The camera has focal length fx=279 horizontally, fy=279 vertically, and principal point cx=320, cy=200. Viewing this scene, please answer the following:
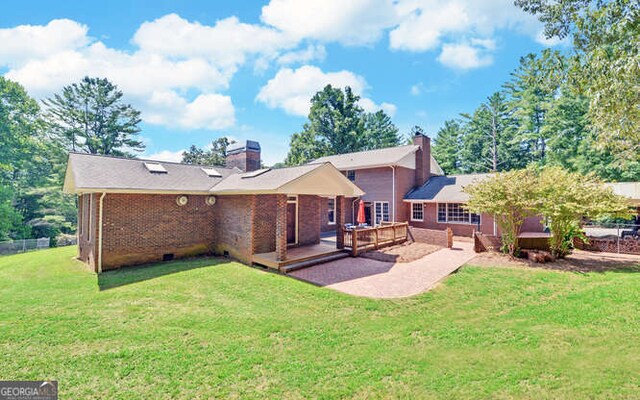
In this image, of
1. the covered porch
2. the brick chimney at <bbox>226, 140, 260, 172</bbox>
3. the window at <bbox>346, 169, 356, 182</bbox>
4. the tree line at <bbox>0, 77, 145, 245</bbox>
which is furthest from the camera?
the tree line at <bbox>0, 77, 145, 245</bbox>

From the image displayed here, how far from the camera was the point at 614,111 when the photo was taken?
7168 millimetres

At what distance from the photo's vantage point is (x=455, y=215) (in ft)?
62.8

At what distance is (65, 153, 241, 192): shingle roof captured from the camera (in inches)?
414

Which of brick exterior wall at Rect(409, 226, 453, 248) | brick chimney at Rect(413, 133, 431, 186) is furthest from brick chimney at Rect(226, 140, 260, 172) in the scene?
brick chimney at Rect(413, 133, 431, 186)

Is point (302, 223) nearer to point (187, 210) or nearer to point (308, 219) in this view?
point (308, 219)

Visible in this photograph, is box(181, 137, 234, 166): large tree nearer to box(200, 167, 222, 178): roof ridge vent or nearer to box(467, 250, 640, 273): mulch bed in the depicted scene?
box(200, 167, 222, 178): roof ridge vent

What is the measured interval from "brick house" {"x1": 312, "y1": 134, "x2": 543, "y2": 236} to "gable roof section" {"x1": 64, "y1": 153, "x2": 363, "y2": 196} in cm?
656

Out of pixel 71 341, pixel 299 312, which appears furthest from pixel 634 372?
pixel 71 341

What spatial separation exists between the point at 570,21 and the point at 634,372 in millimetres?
10111

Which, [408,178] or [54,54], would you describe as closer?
[54,54]

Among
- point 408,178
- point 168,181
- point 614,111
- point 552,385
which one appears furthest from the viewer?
point 408,178

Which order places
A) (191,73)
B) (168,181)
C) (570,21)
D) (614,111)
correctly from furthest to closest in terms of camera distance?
(191,73)
(168,181)
(570,21)
(614,111)

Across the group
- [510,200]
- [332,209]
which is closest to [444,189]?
[332,209]

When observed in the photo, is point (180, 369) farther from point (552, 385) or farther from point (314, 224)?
point (314, 224)
